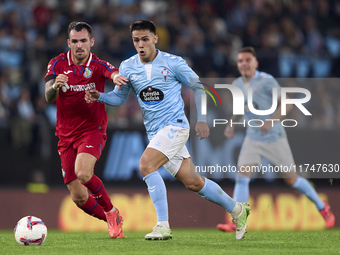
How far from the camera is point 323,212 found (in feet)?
29.5

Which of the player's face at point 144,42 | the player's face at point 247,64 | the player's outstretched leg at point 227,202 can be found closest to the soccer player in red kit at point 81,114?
the player's face at point 144,42

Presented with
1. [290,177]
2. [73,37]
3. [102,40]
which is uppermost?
[102,40]

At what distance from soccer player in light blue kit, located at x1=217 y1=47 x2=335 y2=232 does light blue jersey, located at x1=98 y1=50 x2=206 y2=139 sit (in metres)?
2.18

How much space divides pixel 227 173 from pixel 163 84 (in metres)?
3.86

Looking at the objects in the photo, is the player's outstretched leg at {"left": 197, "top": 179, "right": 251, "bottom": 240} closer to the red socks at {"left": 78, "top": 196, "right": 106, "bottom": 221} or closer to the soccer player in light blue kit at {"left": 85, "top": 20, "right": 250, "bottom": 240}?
the soccer player in light blue kit at {"left": 85, "top": 20, "right": 250, "bottom": 240}

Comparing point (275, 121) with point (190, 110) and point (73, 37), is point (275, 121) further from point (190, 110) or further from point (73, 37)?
point (73, 37)

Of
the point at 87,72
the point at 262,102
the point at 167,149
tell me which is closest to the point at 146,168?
the point at 167,149

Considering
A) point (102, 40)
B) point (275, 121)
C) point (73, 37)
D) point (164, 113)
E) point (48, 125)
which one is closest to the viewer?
point (164, 113)

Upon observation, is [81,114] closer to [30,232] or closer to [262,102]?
[30,232]

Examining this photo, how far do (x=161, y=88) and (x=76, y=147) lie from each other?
1.32m

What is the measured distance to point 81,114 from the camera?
7.21 meters

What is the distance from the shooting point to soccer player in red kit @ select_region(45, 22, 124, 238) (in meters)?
7.12

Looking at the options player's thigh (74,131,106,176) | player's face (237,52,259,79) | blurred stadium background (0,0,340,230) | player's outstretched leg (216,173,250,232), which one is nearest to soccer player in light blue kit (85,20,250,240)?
player's thigh (74,131,106,176)

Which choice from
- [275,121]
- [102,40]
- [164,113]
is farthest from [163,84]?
[102,40]
